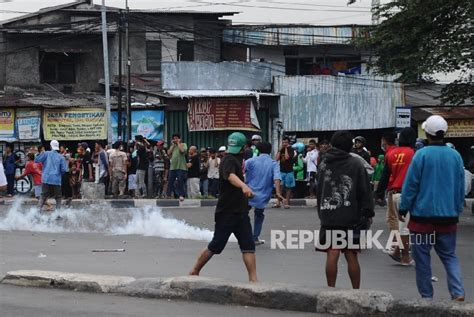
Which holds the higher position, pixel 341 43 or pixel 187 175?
pixel 341 43

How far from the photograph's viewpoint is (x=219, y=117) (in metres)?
35.8

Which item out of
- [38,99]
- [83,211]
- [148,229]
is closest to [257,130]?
[38,99]

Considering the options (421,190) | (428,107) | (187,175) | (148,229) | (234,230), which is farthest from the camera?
(428,107)

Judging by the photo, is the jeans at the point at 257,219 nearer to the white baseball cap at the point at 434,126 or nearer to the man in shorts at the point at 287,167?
the white baseball cap at the point at 434,126

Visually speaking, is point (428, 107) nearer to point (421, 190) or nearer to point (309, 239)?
point (309, 239)

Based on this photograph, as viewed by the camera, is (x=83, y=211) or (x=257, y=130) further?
(x=257, y=130)

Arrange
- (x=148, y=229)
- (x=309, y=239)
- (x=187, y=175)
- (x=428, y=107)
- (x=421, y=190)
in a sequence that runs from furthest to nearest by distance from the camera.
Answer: (x=428, y=107)
(x=187, y=175)
(x=148, y=229)
(x=309, y=239)
(x=421, y=190)

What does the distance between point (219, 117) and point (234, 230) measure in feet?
86.2

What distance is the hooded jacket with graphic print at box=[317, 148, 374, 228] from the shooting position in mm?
8734

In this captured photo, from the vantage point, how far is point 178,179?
966 inches

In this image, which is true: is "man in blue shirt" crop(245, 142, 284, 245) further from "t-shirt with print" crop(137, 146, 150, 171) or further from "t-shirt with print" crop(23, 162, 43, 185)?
"t-shirt with print" crop(137, 146, 150, 171)

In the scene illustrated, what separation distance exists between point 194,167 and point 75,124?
10618mm

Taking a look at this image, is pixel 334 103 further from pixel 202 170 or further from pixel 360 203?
pixel 360 203

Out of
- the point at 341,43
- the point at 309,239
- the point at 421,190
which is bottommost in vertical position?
the point at 309,239
